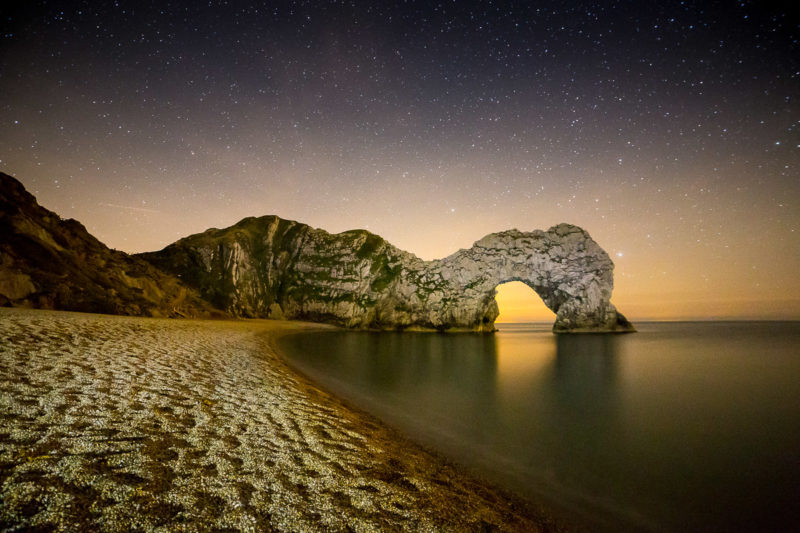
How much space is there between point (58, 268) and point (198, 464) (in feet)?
103

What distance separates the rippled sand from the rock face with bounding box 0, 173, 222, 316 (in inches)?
767

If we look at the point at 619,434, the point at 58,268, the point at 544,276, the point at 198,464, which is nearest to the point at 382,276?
the point at 544,276

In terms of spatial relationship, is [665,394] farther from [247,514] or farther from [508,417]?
[247,514]

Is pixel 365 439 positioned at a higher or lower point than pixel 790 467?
higher

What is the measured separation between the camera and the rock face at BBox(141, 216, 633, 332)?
61625mm

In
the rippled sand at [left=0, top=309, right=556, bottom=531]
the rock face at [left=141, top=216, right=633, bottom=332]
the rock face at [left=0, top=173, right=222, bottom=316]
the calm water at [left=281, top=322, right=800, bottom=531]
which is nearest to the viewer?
the rippled sand at [left=0, top=309, right=556, bottom=531]

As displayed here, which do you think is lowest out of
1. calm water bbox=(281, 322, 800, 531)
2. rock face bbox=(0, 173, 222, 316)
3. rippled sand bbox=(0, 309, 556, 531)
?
calm water bbox=(281, 322, 800, 531)

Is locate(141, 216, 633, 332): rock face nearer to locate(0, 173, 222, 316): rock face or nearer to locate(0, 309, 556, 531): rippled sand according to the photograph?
locate(0, 173, 222, 316): rock face

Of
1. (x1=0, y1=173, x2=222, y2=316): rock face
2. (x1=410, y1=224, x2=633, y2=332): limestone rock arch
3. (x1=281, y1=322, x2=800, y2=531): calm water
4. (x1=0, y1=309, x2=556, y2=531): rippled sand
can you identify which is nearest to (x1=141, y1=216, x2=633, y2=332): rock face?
(x1=410, y1=224, x2=633, y2=332): limestone rock arch

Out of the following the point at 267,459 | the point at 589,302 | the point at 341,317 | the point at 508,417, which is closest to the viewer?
the point at 267,459

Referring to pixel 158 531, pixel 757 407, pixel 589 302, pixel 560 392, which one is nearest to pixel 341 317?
pixel 589 302

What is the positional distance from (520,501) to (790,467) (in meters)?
7.97

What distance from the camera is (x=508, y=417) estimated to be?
10.7m

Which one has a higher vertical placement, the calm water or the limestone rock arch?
the limestone rock arch
